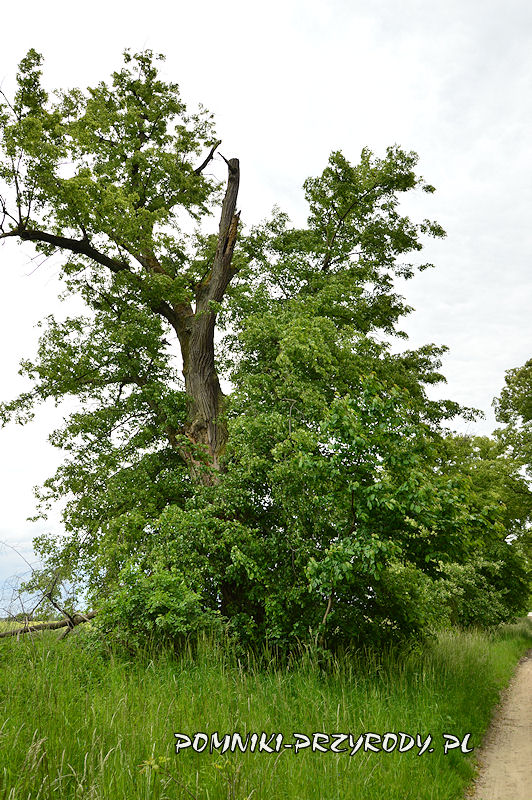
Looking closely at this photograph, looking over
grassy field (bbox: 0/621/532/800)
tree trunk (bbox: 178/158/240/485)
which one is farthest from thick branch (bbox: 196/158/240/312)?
grassy field (bbox: 0/621/532/800)

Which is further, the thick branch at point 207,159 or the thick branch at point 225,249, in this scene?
the thick branch at point 207,159

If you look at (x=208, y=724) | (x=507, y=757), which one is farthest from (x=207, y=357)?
(x=507, y=757)

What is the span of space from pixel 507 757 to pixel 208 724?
155 inches

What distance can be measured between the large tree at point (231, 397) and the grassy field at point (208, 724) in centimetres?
110

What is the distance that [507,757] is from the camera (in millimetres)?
5875

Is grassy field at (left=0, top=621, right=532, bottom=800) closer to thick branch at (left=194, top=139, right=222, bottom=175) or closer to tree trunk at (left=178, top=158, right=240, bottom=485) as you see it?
tree trunk at (left=178, top=158, right=240, bottom=485)

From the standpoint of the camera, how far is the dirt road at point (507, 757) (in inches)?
193

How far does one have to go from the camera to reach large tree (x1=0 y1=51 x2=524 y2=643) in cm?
679

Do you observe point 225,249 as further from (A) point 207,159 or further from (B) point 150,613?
(B) point 150,613

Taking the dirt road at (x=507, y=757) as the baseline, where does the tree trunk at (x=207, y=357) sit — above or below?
above

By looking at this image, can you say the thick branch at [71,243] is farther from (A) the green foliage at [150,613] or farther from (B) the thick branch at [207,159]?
(A) the green foliage at [150,613]

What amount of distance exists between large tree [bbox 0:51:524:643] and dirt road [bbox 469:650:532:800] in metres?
1.82

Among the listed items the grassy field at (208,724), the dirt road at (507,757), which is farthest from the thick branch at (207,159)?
the dirt road at (507,757)

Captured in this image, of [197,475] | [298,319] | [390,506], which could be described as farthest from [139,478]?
[390,506]
